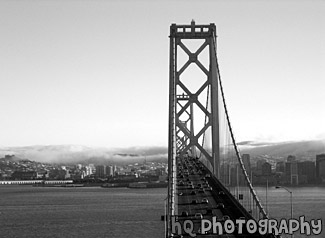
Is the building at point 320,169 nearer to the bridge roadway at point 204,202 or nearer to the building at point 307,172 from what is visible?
the building at point 307,172

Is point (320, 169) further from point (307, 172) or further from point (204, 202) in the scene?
point (204, 202)

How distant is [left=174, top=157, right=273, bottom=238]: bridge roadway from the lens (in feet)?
103

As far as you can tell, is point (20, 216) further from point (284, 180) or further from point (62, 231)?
point (284, 180)

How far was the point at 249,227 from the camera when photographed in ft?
91.1

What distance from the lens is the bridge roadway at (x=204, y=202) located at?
3128cm

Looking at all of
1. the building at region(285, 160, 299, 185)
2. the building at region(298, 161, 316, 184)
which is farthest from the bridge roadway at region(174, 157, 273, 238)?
the building at region(298, 161, 316, 184)

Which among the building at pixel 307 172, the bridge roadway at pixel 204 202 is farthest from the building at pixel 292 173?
the bridge roadway at pixel 204 202

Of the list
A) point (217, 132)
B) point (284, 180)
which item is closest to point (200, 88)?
point (217, 132)

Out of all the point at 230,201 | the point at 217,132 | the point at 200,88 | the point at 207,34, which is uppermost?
the point at 207,34

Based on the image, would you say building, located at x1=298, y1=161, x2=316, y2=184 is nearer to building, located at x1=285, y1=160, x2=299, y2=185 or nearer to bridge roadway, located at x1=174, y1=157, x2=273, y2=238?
building, located at x1=285, y1=160, x2=299, y2=185

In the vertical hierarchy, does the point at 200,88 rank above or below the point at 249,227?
above

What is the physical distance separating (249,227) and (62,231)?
122 ft

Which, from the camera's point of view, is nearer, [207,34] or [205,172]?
[207,34]

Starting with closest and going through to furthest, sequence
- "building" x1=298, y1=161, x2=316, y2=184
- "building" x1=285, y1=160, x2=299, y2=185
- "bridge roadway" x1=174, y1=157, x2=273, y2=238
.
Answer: "bridge roadway" x1=174, y1=157, x2=273, y2=238, "building" x1=285, y1=160, x2=299, y2=185, "building" x1=298, y1=161, x2=316, y2=184
